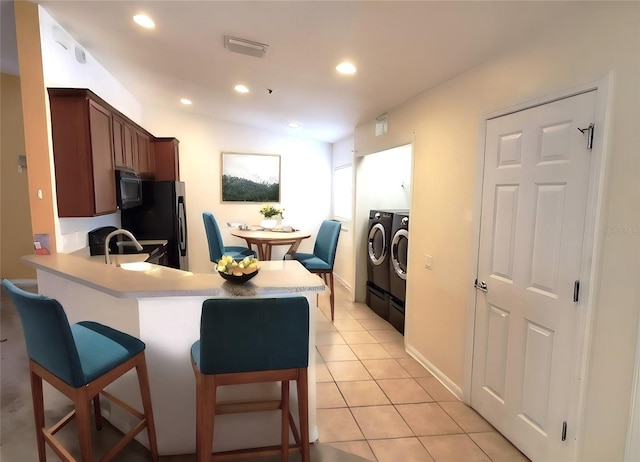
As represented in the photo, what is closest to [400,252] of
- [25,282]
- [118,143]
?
[118,143]

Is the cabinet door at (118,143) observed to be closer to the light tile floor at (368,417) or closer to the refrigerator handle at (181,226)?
the refrigerator handle at (181,226)

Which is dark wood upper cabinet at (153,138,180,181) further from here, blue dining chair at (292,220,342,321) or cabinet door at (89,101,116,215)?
blue dining chair at (292,220,342,321)

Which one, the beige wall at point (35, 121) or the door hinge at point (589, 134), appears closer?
the door hinge at point (589, 134)

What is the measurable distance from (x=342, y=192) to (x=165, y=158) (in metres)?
2.69

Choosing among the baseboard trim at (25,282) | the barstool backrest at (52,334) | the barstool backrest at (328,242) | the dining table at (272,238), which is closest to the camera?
the barstool backrest at (52,334)

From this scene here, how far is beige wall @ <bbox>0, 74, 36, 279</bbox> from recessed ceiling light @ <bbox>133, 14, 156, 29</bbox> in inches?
138

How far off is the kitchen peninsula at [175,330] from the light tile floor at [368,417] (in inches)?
5.9

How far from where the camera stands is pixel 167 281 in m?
1.84

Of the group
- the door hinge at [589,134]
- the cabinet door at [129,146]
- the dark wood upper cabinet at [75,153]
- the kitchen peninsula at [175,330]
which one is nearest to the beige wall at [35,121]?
the dark wood upper cabinet at [75,153]

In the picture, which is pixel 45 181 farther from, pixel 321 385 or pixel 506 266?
pixel 506 266

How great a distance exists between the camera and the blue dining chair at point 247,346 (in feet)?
4.60

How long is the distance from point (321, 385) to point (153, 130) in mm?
4580

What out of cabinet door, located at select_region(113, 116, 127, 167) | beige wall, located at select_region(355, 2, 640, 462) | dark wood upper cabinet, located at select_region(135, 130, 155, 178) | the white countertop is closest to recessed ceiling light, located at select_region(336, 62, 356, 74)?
beige wall, located at select_region(355, 2, 640, 462)

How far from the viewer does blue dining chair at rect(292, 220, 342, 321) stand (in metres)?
3.96
